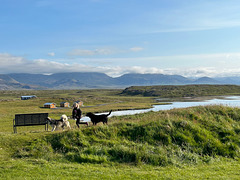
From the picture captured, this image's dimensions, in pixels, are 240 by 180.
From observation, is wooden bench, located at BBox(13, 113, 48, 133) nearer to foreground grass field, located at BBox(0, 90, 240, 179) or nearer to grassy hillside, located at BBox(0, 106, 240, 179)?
grassy hillside, located at BBox(0, 106, 240, 179)

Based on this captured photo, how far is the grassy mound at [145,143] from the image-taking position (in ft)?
37.0

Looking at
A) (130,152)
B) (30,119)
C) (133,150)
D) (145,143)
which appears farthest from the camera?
(30,119)

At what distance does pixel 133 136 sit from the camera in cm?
1455

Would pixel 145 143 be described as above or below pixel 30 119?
below

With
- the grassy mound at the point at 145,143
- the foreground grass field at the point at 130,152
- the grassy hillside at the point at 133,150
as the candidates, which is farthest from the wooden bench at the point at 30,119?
the grassy mound at the point at 145,143

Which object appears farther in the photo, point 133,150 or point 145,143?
point 145,143

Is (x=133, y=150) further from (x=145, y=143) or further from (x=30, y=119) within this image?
(x=30, y=119)

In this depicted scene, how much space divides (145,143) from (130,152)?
2054 mm

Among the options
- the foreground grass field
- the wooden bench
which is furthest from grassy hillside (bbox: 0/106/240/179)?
the wooden bench

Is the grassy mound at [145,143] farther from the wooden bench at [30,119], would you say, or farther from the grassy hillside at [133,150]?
the wooden bench at [30,119]

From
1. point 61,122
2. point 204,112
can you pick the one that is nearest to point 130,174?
point 61,122

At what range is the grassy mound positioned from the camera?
11.3 m

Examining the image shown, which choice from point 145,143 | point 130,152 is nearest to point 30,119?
point 145,143

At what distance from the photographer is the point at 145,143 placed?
13.2 m
